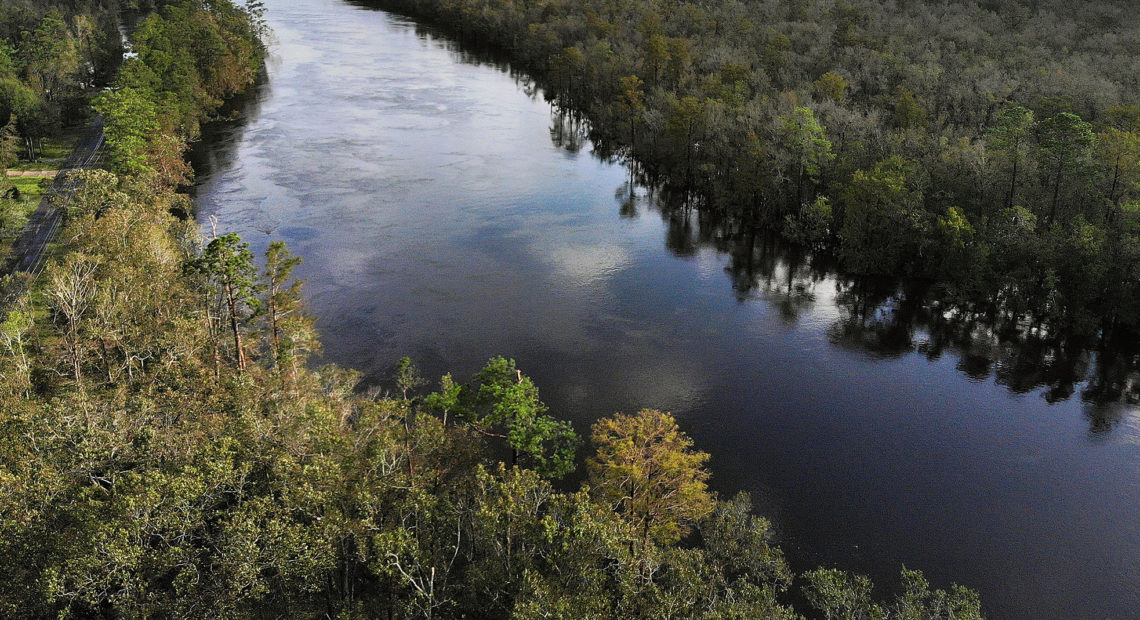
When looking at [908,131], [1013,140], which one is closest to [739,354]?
[1013,140]

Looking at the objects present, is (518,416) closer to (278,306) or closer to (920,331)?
(278,306)

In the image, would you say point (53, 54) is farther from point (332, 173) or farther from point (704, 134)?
point (704, 134)

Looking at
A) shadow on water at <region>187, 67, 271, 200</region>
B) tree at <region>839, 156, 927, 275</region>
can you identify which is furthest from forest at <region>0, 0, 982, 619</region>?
shadow on water at <region>187, 67, 271, 200</region>

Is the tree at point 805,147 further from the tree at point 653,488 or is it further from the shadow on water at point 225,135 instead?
A: the shadow on water at point 225,135

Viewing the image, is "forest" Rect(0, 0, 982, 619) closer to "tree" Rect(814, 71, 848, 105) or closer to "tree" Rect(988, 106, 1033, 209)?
"tree" Rect(988, 106, 1033, 209)

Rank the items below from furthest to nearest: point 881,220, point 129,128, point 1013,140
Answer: point 129,128
point 881,220
point 1013,140

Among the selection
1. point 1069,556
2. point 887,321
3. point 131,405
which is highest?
point 131,405

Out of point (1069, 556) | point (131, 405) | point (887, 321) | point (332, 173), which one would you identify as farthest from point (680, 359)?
point (332, 173)
